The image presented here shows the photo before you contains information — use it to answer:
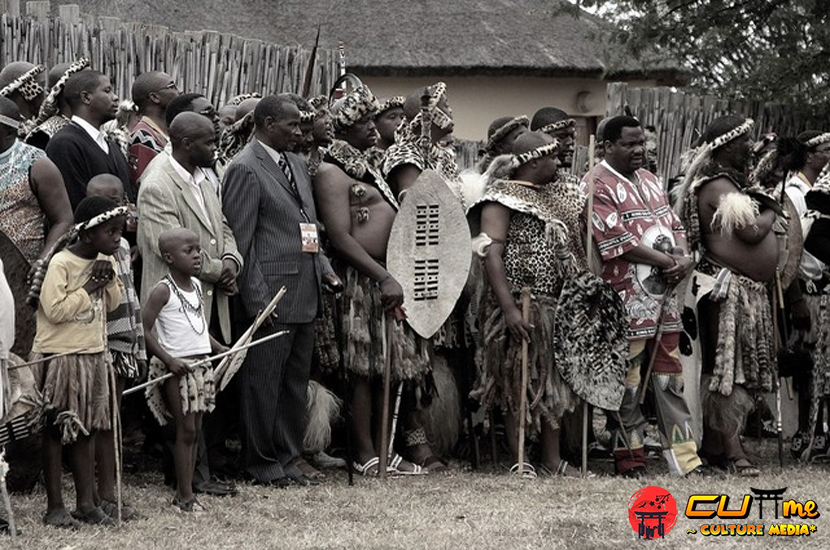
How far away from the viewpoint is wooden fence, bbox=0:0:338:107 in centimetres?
996

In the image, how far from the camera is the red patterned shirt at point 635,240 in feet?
28.4

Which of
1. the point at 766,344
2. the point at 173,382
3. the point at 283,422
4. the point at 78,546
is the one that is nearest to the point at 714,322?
the point at 766,344

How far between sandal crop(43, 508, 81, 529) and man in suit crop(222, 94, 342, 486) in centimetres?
148

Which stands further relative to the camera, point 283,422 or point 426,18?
point 426,18

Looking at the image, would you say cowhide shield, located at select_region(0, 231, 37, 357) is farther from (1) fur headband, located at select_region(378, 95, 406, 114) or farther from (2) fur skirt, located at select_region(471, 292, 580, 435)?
(2) fur skirt, located at select_region(471, 292, 580, 435)

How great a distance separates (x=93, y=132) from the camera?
7652mm

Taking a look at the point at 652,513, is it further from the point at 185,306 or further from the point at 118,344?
the point at 118,344

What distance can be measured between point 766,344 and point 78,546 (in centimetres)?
467

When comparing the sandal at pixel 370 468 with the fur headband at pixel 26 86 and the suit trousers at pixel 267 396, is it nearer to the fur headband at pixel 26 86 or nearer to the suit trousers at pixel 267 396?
the suit trousers at pixel 267 396

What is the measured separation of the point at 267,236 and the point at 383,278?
766 mm

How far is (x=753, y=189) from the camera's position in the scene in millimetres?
9023

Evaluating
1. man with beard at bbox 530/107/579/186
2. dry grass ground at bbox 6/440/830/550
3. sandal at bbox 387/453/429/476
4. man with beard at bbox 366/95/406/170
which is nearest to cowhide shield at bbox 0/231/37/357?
dry grass ground at bbox 6/440/830/550

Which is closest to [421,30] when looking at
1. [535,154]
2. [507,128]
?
[507,128]

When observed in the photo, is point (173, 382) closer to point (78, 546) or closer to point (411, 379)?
point (78, 546)
